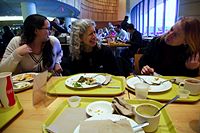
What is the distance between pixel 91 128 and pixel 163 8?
736 centimetres

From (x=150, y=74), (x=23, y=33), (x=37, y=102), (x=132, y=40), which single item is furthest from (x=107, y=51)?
(x=132, y=40)

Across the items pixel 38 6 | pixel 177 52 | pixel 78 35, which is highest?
pixel 38 6

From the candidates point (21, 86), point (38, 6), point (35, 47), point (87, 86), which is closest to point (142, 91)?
point (87, 86)

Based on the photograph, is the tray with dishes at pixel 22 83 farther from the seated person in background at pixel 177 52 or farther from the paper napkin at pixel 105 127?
the seated person in background at pixel 177 52

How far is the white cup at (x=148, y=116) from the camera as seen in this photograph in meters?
0.67

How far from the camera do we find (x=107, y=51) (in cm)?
196

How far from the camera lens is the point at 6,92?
86 cm

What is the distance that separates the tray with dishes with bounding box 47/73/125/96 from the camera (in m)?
1.10

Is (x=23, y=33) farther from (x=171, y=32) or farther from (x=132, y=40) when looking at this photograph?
(x=132, y=40)

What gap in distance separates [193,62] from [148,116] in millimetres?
1106

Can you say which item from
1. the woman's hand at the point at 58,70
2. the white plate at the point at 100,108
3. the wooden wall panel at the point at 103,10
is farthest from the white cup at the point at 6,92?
the wooden wall panel at the point at 103,10

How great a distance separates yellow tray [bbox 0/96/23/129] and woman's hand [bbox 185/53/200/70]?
1.44 meters

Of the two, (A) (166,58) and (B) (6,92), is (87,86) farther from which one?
(A) (166,58)

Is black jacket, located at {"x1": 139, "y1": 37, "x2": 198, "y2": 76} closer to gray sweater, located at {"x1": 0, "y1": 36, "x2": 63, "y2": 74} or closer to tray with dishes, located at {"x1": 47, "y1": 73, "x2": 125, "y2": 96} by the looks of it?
tray with dishes, located at {"x1": 47, "y1": 73, "x2": 125, "y2": 96}
